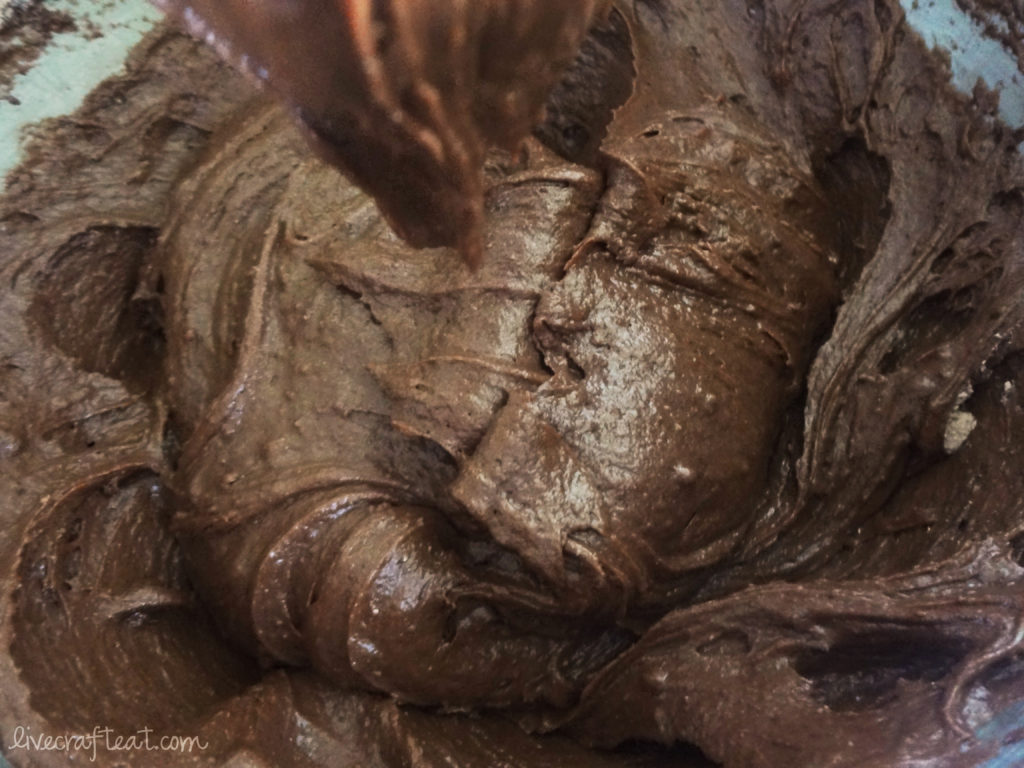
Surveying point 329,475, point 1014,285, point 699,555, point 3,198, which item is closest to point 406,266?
point 329,475

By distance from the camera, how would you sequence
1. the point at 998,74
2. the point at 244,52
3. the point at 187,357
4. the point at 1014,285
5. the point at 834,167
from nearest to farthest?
the point at 244,52 → the point at 1014,285 → the point at 998,74 → the point at 187,357 → the point at 834,167

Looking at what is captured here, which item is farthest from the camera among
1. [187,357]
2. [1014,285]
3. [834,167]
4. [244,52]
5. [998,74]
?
[834,167]

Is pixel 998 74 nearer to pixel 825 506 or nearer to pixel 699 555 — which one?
pixel 825 506

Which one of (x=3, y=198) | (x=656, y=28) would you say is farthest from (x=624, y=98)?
(x=3, y=198)

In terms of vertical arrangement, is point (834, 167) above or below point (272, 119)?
above

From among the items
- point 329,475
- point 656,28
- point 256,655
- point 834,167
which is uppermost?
point 656,28

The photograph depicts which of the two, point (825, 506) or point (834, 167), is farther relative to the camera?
point (834, 167)
